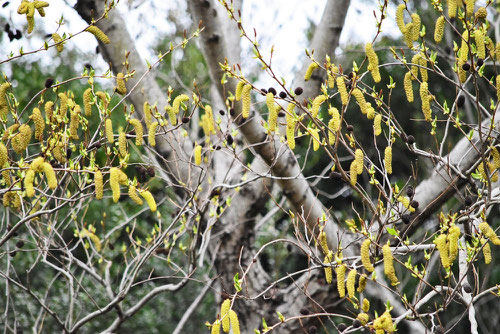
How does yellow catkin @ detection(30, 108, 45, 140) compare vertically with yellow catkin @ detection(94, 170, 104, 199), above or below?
above

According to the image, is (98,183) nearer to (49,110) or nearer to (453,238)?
(49,110)

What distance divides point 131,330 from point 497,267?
4659 mm

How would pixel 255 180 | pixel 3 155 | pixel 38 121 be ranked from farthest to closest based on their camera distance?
pixel 255 180, pixel 38 121, pixel 3 155

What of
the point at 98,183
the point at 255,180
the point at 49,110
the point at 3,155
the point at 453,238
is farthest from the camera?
the point at 255,180

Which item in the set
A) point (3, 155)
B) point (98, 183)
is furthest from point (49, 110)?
point (98, 183)

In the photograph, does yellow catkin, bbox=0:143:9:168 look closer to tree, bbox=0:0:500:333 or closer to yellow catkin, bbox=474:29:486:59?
tree, bbox=0:0:500:333

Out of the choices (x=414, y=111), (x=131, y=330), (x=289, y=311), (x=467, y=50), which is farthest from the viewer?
(x=414, y=111)

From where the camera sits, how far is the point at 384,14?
6.79 feet

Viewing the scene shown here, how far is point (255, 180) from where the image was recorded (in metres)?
3.70

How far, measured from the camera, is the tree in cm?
206

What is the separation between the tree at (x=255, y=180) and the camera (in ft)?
6.76

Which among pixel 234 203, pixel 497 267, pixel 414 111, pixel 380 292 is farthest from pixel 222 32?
pixel 497 267

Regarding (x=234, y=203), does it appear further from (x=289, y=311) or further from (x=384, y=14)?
(x=384, y=14)

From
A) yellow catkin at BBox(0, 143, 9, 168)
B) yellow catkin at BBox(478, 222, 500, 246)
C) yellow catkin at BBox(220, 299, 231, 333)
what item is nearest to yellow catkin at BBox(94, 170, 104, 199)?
yellow catkin at BBox(0, 143, 9, 168)
